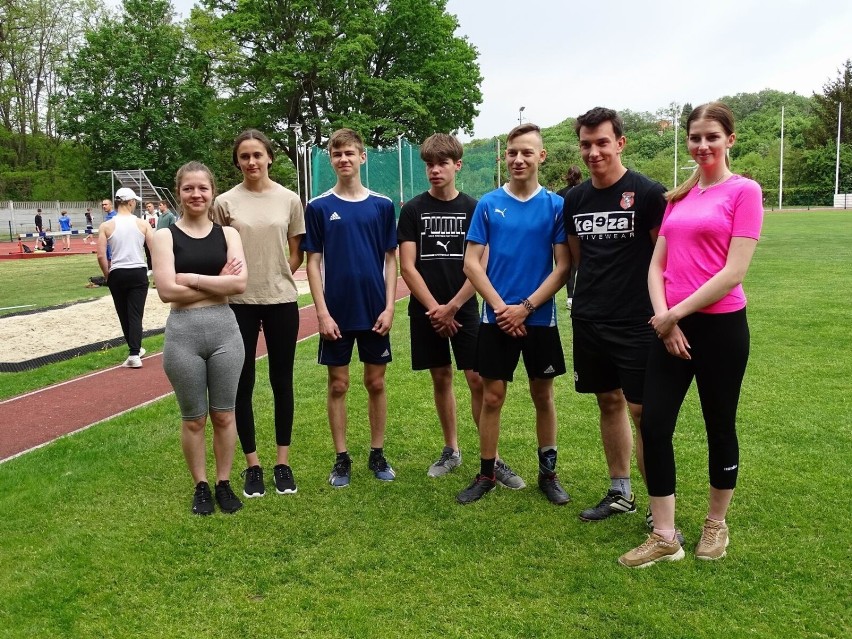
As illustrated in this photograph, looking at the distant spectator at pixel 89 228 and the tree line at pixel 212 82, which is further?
the tree line at pixel 212 82

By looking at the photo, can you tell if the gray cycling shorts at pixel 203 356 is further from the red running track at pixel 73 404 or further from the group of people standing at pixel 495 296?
the red running track at pixel 73 404

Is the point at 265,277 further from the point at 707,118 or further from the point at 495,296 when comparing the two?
the point at 707,118

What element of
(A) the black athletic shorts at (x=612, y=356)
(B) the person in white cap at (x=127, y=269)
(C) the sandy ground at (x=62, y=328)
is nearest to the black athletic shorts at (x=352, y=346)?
(A) the black athletic shorts at (x=612, y=356)

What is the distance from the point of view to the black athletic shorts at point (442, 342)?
4.42 meters

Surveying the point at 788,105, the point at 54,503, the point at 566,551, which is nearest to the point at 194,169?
the point at 54,503

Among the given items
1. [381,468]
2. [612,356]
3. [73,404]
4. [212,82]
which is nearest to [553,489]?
[612,356]

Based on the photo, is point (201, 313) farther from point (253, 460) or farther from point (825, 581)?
point (825, 581)

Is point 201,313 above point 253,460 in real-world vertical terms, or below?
above

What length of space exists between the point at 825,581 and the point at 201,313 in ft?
10.5

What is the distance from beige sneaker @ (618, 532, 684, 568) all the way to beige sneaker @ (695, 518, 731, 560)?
3.9 inches

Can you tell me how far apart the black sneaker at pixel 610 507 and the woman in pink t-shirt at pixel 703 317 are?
A: 0.44 meters

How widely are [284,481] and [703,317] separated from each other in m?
2.53

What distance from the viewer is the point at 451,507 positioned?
3.94m

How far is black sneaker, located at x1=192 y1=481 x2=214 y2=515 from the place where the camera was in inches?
153
